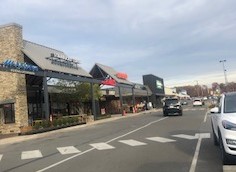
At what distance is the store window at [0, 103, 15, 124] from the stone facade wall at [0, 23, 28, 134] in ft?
1.37

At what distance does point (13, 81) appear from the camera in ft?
115

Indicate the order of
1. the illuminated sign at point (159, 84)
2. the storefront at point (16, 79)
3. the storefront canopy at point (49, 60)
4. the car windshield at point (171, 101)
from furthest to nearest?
the illuminated sign at point (159, 84)
the car windshield at point (171, 101)
the storefront canopy at point (49, 60)
the storefront at point (16, 79)

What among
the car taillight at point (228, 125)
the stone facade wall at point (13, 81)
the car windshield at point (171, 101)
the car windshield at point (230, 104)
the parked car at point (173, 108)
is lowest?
the car taillight at point (228, 125)

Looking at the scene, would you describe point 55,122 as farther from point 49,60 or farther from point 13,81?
point 49,60

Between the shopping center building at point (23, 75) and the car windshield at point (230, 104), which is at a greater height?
the shopping center building at point (23, 75)

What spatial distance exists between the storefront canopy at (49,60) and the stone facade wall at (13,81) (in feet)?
3.66

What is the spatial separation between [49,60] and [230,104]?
30006mm

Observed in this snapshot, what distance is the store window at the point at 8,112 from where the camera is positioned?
115 feet

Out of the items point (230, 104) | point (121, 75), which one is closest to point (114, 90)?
point (121, 75)

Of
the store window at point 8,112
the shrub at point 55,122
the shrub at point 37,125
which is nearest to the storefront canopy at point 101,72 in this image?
the shrub at point 55,122

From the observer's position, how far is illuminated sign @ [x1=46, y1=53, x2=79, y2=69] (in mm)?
39688

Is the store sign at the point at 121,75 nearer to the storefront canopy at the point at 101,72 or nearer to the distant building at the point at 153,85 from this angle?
the storefront canopy at the point at 101,72

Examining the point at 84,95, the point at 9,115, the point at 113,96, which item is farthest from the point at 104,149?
the point at 113,96

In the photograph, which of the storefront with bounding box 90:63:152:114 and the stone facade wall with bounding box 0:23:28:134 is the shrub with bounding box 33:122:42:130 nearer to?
the stone facade wall with bounding box 0:23:28:134
